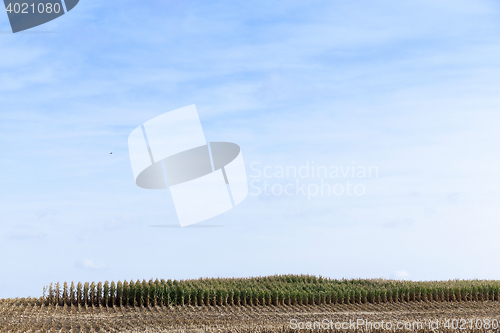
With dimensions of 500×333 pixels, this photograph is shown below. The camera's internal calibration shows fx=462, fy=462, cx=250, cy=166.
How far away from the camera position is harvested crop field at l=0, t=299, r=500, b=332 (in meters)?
17.8

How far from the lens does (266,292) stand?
947 inches

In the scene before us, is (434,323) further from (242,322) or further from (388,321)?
(242,322)

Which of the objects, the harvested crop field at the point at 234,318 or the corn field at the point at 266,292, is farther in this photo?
the corn field at the point at 266,292

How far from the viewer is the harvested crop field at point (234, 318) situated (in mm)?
17766

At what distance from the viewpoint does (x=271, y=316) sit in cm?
2102

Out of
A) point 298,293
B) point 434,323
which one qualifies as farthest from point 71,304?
point 434,323

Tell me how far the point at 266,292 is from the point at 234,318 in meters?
3.94

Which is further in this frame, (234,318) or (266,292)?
(266,292)

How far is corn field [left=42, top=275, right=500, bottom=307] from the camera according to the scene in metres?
22.7

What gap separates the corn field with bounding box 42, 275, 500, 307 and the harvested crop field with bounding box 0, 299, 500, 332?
61cm

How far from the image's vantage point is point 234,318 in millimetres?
20422

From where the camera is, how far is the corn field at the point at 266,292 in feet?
74.5

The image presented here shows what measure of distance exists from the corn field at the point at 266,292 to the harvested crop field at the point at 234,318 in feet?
2.00

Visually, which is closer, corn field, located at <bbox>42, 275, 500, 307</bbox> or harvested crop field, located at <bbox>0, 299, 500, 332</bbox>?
harvested crop field, located at <bbox>0, 299, 500, 332</bbox>
